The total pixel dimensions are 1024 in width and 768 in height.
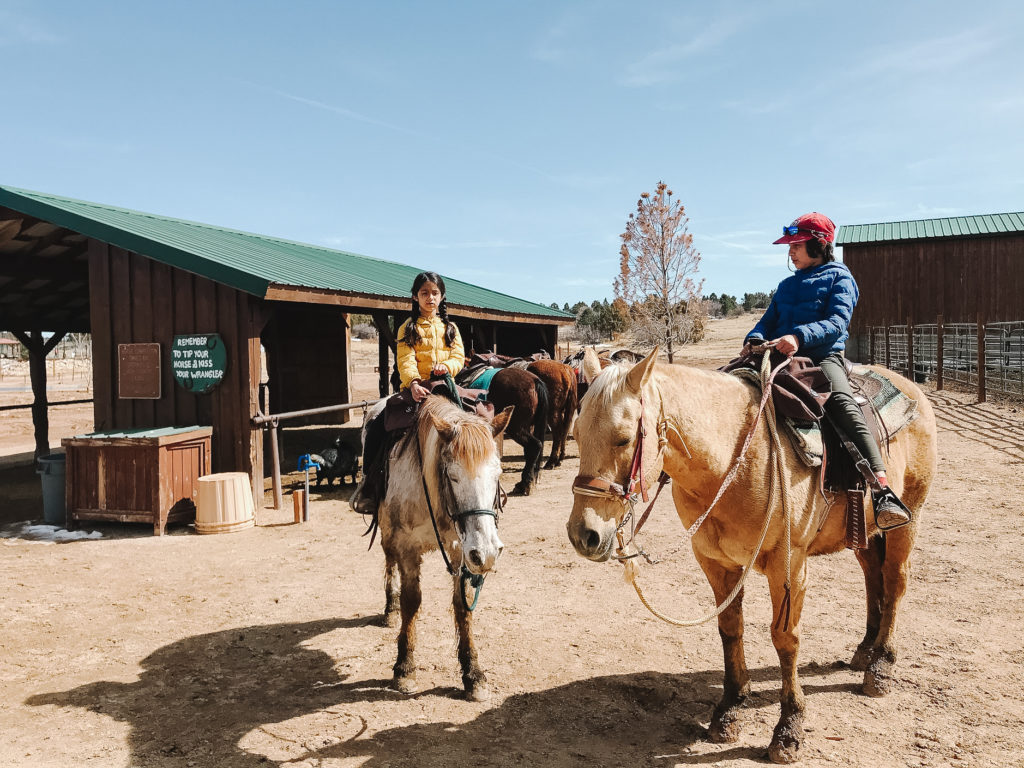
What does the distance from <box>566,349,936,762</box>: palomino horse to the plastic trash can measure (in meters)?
8.04

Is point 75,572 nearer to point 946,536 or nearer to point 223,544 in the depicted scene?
point 223,544

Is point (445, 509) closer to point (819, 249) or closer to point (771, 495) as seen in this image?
point (771, 495)

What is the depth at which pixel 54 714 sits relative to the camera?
3.47 metres

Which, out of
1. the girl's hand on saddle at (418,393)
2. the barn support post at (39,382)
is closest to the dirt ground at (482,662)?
the girl's hand on saddle at (418,393)

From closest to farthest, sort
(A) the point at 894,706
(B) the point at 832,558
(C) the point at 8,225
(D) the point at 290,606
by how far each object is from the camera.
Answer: (A) the point at 894,706
(D) the point at 290,606
(B) the point at 832,558
(C) the point at 8,225

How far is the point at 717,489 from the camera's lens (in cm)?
286

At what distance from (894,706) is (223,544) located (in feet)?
20.5

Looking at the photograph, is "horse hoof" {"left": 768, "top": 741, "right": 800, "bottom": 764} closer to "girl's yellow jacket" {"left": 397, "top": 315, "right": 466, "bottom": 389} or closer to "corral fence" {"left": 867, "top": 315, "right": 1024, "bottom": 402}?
"girl's yellow jacket" {"left": 397, "top": 315, "right": 466, "bottom": 389}

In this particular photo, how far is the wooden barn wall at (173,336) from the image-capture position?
27.3ft

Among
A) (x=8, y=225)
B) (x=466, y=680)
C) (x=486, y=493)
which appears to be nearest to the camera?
(x=486, y=493)

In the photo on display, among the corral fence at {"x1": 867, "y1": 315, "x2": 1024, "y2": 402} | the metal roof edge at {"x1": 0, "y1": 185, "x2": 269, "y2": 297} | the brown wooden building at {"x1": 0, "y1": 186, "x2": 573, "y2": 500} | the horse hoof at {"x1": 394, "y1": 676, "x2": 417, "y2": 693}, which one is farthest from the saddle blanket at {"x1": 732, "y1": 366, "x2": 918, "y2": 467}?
the corral fence at {"x1": 867, "y1": 315, "x2": 1024, "y2": 402}

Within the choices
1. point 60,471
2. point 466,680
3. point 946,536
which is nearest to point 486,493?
point 466,680

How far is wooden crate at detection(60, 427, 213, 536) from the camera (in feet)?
24.1

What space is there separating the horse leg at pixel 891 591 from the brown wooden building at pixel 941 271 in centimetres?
2500
